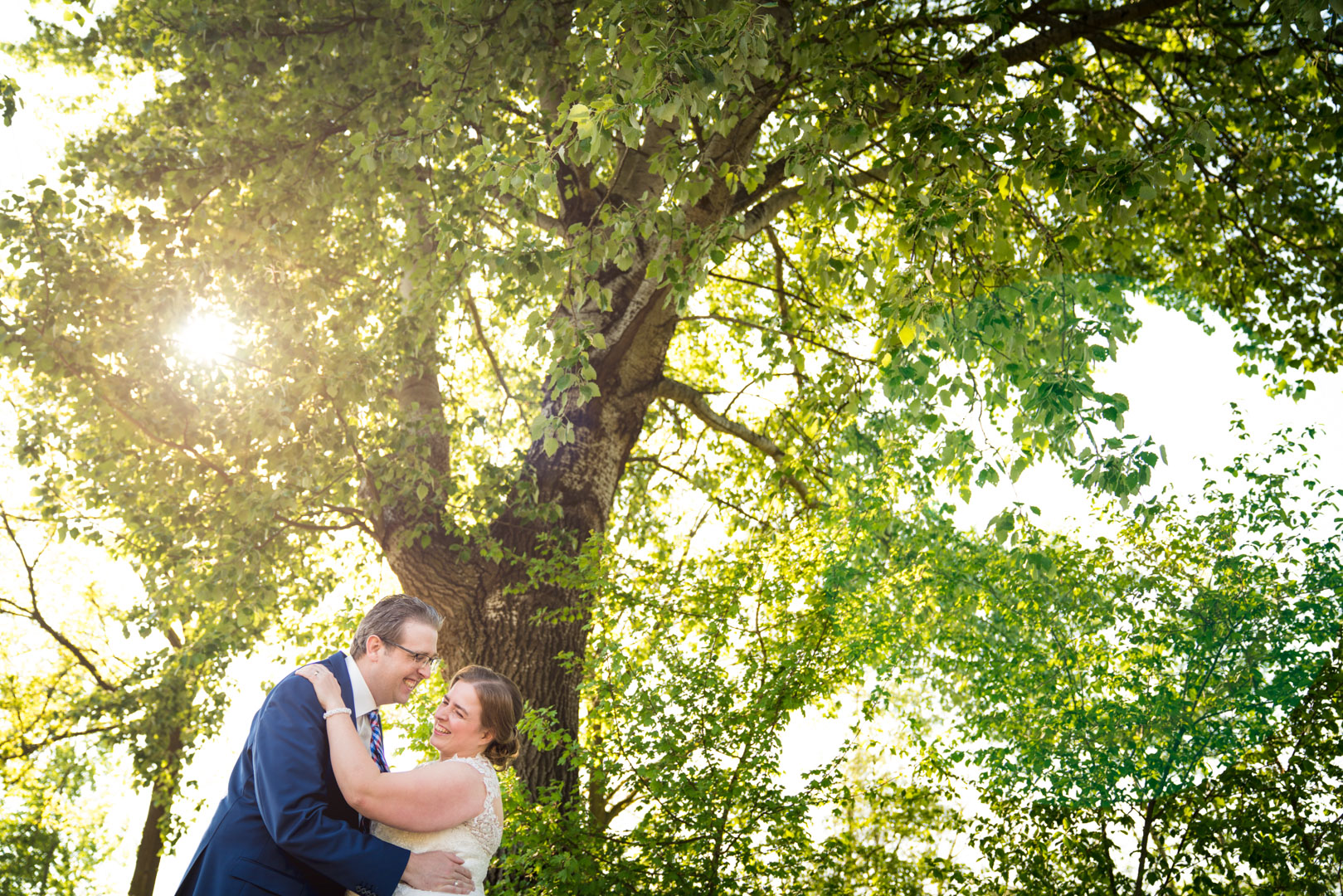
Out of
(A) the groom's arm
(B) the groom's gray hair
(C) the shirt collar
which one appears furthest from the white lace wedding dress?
(B) the groom's gray hair

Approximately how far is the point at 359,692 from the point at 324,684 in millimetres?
162

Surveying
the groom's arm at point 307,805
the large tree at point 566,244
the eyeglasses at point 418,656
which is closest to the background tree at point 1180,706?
the large tree at point 566,244

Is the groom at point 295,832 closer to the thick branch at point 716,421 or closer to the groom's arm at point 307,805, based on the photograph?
the groom's arm at point 307,805

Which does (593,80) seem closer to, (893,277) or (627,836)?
(893,277)

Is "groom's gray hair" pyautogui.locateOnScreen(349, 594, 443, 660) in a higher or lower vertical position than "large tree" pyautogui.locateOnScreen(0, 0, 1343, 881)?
lower

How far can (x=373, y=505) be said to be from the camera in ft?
22.3

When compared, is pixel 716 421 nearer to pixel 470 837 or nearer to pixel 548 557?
pixel 548 557

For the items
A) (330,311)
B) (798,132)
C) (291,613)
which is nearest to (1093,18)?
(798,132)

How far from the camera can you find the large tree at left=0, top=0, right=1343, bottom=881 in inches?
177

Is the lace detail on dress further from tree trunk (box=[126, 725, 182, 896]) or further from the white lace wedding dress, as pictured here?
tree trunk (box=[126, 725, 182, 896])

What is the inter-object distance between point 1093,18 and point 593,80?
3.82 metres

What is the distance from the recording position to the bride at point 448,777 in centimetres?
268

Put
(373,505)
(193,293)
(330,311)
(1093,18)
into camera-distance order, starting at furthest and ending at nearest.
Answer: (330,311), (193,293), (373,505), (1093,18)

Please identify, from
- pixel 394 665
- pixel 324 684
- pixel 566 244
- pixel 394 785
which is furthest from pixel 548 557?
pixel 394 785
